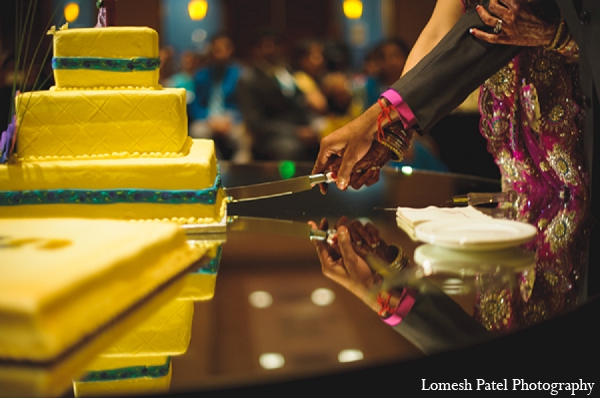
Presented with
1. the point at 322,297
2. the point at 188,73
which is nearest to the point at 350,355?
the point at 322,297

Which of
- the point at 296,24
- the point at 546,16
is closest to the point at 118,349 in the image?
the point at 546,16

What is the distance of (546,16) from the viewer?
1.24 metres

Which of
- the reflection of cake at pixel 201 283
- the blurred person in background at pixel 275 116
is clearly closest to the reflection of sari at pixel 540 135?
the reflection of cake at pixel 201 283

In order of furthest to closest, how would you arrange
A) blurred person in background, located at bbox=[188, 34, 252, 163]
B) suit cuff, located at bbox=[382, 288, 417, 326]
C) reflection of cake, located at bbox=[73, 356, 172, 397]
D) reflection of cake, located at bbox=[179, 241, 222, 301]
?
blurred person in background, located at bbox=[188, 34, 252, 163] → reflection of cake, located at bbox=[179, 241, 222, 301] → suit cuff, located at bbox=[382, 288, 417, 326] → reflection of cake, located at bbox=[73, 356, 172, 397]

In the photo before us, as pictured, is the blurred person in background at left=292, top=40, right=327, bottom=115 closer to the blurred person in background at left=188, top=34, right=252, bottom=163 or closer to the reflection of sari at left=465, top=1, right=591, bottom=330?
the blurred person in background at left=188, top=34, right=252, bottom=163

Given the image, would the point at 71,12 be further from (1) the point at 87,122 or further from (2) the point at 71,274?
(2) the point at 71,274

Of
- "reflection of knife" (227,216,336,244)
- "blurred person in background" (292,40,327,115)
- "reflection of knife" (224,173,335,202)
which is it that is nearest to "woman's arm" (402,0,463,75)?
"reflection of knife" (224,173,335,202)

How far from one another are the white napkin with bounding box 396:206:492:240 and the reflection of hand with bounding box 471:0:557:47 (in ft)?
1.08

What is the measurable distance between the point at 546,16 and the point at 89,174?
2.97 ft

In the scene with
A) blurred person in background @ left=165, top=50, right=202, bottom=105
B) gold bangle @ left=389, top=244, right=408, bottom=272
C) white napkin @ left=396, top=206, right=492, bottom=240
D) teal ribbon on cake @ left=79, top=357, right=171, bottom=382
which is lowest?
blurred person in background @ left=165, top=50, right=202, bottom=105

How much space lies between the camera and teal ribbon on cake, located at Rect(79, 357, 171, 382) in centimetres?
60

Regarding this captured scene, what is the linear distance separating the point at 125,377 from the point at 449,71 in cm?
88

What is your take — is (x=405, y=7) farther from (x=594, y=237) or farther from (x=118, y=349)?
(x=118, y=349)

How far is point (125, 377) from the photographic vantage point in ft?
2.01
